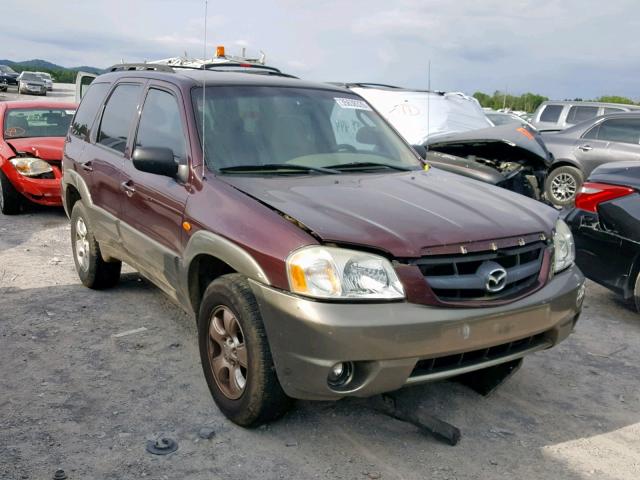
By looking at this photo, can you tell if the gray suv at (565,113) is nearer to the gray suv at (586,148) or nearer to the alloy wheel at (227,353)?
the gray suv at (586,148)

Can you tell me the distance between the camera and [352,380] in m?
2.99

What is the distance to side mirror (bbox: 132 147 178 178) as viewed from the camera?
12.3ft

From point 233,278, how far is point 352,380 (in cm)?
78

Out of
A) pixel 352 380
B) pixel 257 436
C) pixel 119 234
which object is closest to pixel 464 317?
pixel 352 380

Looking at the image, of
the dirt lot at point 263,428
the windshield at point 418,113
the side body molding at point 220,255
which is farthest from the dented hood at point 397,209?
the windshield at point 418,113

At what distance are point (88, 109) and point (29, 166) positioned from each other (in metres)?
3.45

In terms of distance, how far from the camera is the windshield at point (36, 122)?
9.15 meters

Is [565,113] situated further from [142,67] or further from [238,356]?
[238,356]

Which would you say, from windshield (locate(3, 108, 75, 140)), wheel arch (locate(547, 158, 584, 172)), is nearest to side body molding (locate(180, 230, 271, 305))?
windshield (locate(3, 108, 75, 140))

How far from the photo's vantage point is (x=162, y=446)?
3.26 meters

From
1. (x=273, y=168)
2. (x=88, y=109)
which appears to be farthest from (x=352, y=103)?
(x=88, y=109)

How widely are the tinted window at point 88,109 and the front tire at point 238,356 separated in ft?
8.65

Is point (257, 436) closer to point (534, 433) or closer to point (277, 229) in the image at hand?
point (277, 229)

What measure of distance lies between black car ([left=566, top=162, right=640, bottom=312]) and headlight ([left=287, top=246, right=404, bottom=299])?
9.63ft
